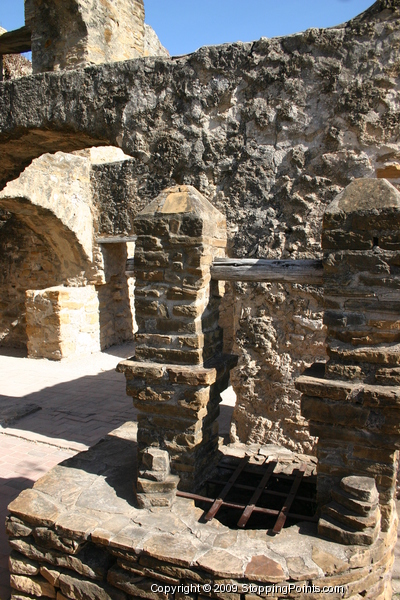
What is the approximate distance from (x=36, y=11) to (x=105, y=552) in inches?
473

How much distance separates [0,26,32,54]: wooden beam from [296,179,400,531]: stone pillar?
40.4ft

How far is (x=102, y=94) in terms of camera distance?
5129mm

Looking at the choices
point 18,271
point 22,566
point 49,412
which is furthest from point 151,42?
point 22,566

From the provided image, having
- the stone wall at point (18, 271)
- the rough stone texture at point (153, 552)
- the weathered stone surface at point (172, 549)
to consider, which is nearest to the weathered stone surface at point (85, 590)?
the rough stone texture at point (153, 552)

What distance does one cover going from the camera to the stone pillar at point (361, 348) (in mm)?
2412

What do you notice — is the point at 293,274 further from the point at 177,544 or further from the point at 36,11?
the point at 36,11

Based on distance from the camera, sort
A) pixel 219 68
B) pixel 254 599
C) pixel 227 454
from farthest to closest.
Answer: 1. pixel 219 68
2. pixel 227 454
3. pixel 254 599

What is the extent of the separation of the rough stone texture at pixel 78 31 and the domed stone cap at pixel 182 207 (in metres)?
8.59

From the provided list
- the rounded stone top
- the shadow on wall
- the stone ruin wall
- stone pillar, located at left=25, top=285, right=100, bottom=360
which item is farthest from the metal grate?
the shadow on wall

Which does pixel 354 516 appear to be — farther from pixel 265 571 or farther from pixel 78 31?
pixel 78 31

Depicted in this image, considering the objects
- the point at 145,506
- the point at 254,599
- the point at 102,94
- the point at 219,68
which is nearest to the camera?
the point at 254,599

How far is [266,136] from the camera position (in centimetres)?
459

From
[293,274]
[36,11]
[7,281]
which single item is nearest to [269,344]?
[293,274]

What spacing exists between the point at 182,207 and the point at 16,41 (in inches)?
491
